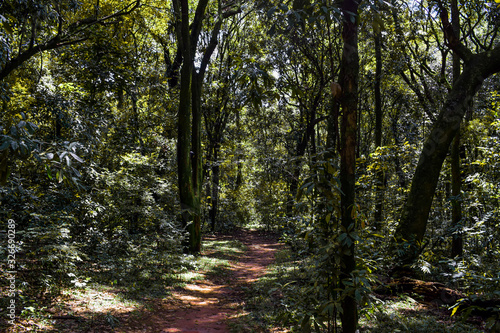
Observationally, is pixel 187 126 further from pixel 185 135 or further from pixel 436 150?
pixel 436 150

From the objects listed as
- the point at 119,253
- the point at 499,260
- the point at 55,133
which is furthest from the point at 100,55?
the point at 499,260

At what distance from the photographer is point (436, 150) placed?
22.5 ft

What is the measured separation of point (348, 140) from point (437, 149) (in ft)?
15.3

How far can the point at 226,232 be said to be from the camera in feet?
76.3

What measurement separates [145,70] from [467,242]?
47.5ft

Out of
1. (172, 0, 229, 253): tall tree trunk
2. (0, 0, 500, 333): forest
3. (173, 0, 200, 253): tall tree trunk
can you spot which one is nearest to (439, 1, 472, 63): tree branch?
(0, 0, 500, 333): forest

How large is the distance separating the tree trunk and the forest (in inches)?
1.1

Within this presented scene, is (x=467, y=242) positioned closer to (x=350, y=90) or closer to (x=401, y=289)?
(x=401, y=289)

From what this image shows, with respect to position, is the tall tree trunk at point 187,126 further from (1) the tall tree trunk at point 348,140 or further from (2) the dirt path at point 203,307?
(1) the tall tree trunk at point 348,140

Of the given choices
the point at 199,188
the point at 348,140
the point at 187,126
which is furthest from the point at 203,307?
the point at 187,126

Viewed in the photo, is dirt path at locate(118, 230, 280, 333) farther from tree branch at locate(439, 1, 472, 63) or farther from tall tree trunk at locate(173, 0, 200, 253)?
tree branch at locate(439, 1, 472, 63)

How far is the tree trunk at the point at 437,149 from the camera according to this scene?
22.1 ft

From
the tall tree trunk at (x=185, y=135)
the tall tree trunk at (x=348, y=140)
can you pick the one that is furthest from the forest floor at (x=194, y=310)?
the tall tree trunk at (x=185, y=135)

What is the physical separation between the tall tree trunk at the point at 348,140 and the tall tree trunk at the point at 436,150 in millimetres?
3891
